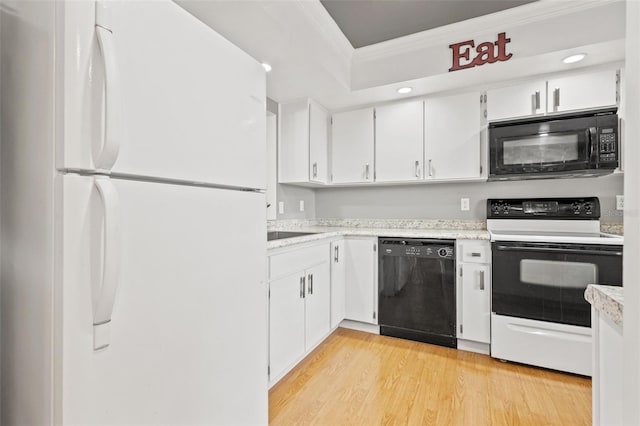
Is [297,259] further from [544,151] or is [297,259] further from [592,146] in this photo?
[592,146]

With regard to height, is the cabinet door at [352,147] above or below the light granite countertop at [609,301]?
above

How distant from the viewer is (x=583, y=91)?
7.07ft

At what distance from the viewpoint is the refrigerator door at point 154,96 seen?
2.31 feet

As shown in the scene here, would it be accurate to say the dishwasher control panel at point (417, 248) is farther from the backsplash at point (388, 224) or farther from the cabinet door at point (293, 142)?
the cabinet door at point (293, 142)

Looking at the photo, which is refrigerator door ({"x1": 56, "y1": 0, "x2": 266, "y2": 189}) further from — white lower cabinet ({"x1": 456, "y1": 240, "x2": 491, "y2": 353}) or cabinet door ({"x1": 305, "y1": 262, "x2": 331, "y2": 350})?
white lower cabinet ({"x1": 456, "y1": 240, "x2": 491, "y2": 353})

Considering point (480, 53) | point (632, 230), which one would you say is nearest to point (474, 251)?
point (480, 53)

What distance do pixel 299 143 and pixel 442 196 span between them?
1.43 meters

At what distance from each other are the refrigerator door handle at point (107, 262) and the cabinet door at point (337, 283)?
1.89 m

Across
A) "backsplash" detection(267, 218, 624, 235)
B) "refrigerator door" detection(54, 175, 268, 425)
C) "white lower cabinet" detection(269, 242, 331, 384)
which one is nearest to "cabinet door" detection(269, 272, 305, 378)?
"white lower cabinet" detection(269, 242, 331, 384)

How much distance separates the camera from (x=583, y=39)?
1938 mm

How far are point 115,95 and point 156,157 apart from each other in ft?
0.63

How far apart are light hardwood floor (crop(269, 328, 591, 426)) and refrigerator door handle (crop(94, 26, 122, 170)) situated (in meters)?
1.51

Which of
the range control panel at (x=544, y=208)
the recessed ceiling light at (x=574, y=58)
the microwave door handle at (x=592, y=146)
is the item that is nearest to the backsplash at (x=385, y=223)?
the range control panel at (x=544, y=208)

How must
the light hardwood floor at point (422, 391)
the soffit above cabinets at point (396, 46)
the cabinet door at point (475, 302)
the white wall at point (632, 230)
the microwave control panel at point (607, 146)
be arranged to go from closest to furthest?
the white wall at point (632, 230), the light hardwood floor at point (422, 391), the soffit above cabinets at point (396, 46), the microwave control panel at point (607, 146), the cabinet door at point (475, 302)
